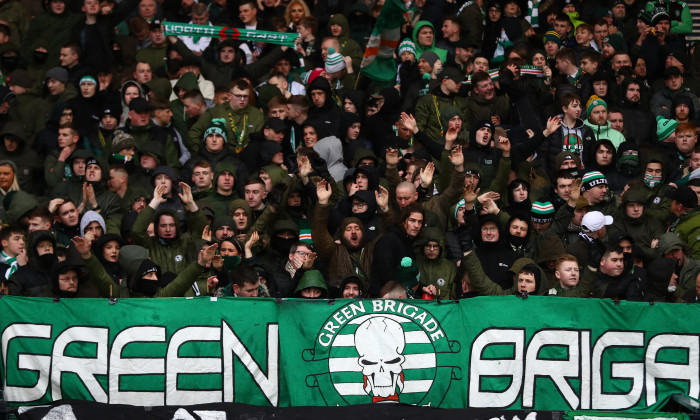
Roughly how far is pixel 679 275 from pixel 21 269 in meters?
6.51

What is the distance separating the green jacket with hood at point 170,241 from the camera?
14.0m

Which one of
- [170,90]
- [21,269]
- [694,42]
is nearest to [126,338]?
[21,269]

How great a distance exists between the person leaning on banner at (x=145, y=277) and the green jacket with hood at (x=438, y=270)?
2.17 metres

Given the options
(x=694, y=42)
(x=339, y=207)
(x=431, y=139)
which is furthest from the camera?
(x=694, y=42)

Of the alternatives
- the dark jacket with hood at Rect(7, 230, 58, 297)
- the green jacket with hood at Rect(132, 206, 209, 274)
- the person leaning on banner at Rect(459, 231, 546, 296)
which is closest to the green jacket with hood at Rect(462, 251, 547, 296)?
the person leaning on banner at Rect(459, 231, 546, 296)

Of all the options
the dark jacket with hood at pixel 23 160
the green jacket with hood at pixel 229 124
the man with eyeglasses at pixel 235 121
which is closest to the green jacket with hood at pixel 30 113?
the dark jacket with hood at pixel 23 160

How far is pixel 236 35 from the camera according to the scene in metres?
18.2

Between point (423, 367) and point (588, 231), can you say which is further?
point (588, 231)

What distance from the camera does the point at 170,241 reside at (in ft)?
46.2

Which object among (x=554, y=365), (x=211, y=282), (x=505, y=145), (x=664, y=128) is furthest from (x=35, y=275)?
(x=664, y=128)

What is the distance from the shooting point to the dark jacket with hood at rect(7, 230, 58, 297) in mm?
13023

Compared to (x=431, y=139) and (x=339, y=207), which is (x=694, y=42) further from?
(x=339, y=207)

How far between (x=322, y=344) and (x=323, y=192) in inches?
112

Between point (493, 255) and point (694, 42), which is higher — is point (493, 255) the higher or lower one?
the lower one
